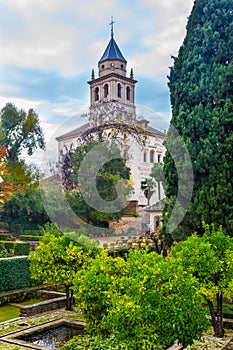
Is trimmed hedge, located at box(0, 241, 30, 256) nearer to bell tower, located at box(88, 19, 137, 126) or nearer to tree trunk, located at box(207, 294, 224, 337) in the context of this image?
bell tower, located at box(88, 19, 137, 126)

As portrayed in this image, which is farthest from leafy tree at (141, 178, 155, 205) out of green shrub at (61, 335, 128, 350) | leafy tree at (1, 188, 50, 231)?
leafy tree at (1, 188, 50, 231)

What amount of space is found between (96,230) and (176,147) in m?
3.20

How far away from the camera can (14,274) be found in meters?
10.9

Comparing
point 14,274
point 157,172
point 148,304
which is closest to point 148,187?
point 157,172

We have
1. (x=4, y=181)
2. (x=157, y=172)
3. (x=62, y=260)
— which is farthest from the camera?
(x=4, y=181)

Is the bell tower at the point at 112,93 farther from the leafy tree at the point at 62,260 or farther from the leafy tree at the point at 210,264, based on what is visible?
the leafy tree at the point at 210,264

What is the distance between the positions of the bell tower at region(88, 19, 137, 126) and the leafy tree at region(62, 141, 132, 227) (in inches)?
30.8

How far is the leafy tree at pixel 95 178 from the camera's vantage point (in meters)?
9.48

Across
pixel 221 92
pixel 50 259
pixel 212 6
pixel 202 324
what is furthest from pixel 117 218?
pixel 212 6

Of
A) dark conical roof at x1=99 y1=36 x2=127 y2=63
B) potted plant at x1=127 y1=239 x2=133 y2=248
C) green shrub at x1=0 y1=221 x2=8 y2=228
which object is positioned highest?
dark conical roof at x1=99 y1=36 x2=127 y2=63

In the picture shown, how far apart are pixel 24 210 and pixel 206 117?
1968 centimetres

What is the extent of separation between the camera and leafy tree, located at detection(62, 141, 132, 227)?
9.48 m

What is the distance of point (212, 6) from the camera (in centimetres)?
1055

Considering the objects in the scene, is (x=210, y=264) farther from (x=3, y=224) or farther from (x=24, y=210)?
(x=3, y=224)
